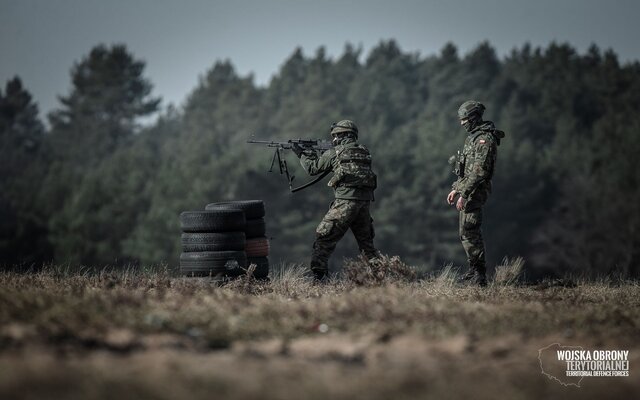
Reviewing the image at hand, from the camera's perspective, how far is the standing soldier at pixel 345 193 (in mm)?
15195

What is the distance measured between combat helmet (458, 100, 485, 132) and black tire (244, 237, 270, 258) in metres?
3.37

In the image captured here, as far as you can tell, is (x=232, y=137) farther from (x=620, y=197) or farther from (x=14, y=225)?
(x=620, y=197)

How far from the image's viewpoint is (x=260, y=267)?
15.4m

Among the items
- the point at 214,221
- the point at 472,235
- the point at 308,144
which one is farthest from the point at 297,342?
the point at 308,144

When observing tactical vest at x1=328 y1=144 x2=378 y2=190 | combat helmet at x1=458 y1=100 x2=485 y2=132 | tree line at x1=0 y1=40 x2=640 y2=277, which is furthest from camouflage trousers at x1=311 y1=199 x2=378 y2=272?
tree line at x1=0 y1=40 x2=640 y2=277

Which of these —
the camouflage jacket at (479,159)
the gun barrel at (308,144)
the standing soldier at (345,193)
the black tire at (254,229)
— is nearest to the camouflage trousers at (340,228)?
the standing soldier at (345,193)

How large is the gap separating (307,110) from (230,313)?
4297 inches

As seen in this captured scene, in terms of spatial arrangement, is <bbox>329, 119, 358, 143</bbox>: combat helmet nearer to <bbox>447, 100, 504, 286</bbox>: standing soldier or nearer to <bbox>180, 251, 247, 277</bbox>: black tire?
<bbox>447, 100, 504, 286</bbox>: standing soldier

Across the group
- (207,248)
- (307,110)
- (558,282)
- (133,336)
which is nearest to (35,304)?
(133,336)

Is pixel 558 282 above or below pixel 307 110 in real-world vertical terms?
below

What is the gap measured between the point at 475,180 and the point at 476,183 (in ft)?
0.14

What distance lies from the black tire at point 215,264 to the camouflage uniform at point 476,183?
10.3 feet

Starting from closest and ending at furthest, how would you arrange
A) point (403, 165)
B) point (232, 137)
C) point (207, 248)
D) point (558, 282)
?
point (207, 248) < point (558, 282) < point (403, 165) < point (232, 137)

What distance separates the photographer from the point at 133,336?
8.71 m
